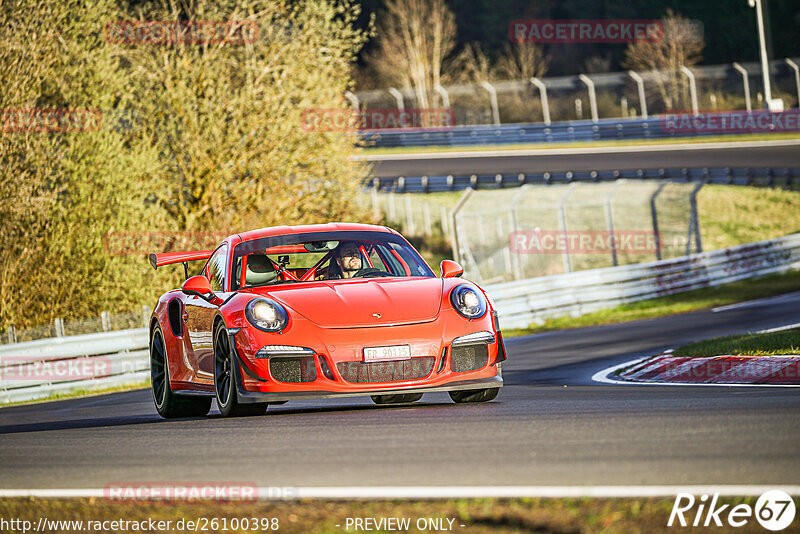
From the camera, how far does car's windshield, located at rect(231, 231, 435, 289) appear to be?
9.57 meters

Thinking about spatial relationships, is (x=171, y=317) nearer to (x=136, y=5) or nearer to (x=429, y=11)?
(x=136, y=5)

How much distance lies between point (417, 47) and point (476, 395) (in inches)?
2448

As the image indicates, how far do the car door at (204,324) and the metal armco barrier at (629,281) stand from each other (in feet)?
42.8

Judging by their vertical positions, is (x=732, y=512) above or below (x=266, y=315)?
below

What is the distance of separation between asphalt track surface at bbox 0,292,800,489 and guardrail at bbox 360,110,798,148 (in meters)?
41.0

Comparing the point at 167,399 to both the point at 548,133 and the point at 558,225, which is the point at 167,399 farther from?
the point at 548,133

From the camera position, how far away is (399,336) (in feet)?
27.7

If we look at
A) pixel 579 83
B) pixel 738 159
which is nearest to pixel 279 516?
pixel 738 159

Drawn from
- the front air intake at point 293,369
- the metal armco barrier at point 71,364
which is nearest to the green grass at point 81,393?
the metal armco barrier at point 71,364

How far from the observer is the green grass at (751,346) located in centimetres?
1200

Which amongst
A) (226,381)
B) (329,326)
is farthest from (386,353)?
(226,381)

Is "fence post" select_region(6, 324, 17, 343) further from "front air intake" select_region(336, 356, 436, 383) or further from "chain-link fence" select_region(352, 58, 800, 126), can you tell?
"chain-link fence" select_region(352, 58, 800, 126)

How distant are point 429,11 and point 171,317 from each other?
64408 millimetres

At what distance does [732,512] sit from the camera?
4566mm
